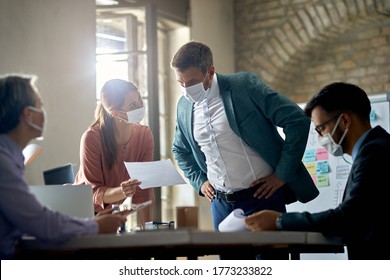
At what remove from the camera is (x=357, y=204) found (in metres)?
2.21

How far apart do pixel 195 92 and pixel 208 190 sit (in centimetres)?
44

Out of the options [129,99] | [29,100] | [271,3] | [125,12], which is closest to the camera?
[29,100]

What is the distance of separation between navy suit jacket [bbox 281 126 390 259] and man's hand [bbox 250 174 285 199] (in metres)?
0.72

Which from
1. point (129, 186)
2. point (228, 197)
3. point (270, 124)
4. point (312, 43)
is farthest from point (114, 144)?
point (312, 43)

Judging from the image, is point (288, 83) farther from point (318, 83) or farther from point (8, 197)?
point (8, 197)

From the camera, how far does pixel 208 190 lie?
124 inches

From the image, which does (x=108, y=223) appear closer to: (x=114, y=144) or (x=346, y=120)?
(x=346, y=120)

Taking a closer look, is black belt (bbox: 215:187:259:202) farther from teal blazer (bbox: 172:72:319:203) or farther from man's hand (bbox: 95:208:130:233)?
man's hand (bbox: 95:208:130:233)

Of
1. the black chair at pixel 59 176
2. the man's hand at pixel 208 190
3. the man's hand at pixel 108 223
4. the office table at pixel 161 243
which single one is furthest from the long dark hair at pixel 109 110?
the man's hand at pixel 108 223

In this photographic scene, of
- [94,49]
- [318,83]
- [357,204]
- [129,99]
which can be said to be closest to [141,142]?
[129,99]

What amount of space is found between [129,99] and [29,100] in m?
1.18

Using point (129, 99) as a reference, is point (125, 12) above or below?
above

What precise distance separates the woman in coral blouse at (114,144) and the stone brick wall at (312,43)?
10.6 feet
